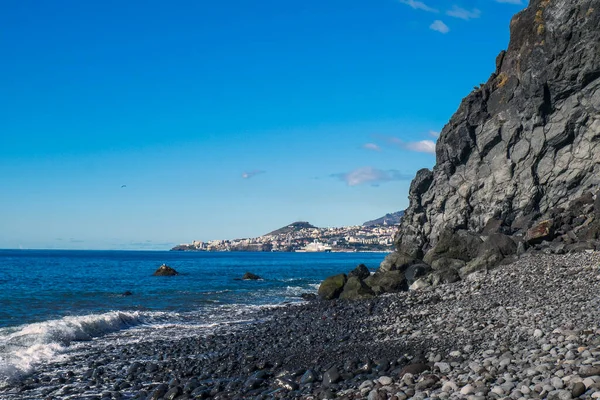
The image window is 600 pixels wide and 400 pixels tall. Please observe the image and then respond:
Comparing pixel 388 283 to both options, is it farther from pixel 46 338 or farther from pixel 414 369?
pixel 414 369

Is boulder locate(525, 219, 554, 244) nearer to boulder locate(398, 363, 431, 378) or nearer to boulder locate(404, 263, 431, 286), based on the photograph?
boulder locate(404, 263, 431, 286)

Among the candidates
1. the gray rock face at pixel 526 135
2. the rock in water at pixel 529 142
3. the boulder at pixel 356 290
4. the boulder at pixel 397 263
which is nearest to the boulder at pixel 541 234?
the rock in water at pixel 529 142

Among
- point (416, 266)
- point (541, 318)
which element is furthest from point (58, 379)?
point (416, 266)

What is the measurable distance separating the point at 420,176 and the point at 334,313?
37095 mm

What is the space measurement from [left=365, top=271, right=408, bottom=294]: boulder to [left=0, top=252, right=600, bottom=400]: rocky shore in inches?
373

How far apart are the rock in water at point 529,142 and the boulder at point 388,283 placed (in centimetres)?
416

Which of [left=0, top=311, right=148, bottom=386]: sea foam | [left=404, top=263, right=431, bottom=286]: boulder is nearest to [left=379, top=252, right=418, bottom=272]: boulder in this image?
[left=404, top=263, right=431, bottom=286]: boulder

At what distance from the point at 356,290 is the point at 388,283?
237 cm

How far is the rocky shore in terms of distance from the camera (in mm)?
10820

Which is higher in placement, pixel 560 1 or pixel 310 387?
pixel 560 1

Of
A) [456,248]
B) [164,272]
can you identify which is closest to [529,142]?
[456,248]

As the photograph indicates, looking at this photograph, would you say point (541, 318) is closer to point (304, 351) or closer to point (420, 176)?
point (304, 351)

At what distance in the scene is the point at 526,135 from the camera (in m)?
49.1

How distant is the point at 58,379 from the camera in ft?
50.1
